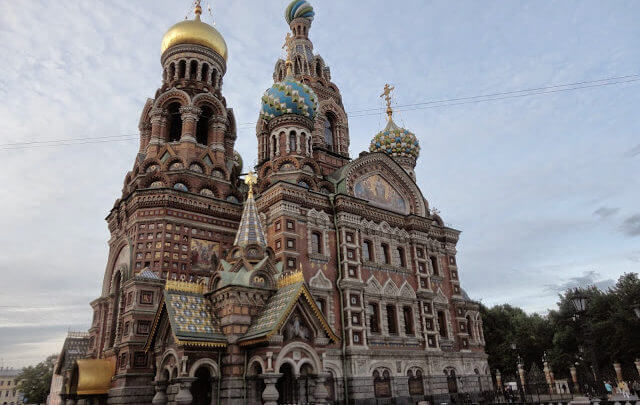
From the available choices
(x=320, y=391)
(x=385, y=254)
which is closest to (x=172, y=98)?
(x=385, y=254)

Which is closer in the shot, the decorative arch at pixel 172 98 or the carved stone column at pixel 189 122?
the carved stone column at pixel 189 122

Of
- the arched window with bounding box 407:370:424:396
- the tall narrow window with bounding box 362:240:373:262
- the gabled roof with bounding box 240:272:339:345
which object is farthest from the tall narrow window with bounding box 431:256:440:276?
the gabled roof with bounding box 240:272:339:345

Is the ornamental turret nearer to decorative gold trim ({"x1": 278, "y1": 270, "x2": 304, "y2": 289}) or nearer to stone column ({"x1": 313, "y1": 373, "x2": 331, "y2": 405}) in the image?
decorative gold trim ({"x1": 278, "y1": 270, "x2": 304, "y2": 289})

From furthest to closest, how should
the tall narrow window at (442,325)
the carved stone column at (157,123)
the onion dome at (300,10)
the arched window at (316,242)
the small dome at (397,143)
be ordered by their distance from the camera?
the onion dome at (300,10)
the small dome at (397,143)
the tall narrow window at (442,325)
the carved stone column at (157,123)
the arched window at (316,242)

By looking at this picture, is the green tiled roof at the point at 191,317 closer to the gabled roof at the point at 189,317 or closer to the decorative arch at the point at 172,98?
the gabled roof at the point at 189,317

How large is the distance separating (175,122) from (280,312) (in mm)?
14441

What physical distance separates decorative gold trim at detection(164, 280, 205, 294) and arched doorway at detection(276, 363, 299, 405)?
10.0 feet

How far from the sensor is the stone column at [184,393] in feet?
35.0

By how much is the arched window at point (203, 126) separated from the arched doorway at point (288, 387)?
43.9ft

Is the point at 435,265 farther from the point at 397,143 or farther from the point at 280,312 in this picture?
the point at 280,312

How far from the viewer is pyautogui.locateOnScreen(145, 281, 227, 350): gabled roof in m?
11.4

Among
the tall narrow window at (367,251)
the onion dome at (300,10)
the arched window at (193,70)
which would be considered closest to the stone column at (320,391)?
the tall narrow window at (367,251)

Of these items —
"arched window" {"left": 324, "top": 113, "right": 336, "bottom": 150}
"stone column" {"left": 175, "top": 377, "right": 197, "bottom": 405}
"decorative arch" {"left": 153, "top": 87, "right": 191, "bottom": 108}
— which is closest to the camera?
"stone column" {"left": 175, "top": 377, "right": 197, "bottom": 405}

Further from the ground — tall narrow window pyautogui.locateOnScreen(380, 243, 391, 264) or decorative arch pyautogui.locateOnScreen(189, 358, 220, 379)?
tall narrow window pyautogui.locateOnScreen(380, 243, 391, 264)
